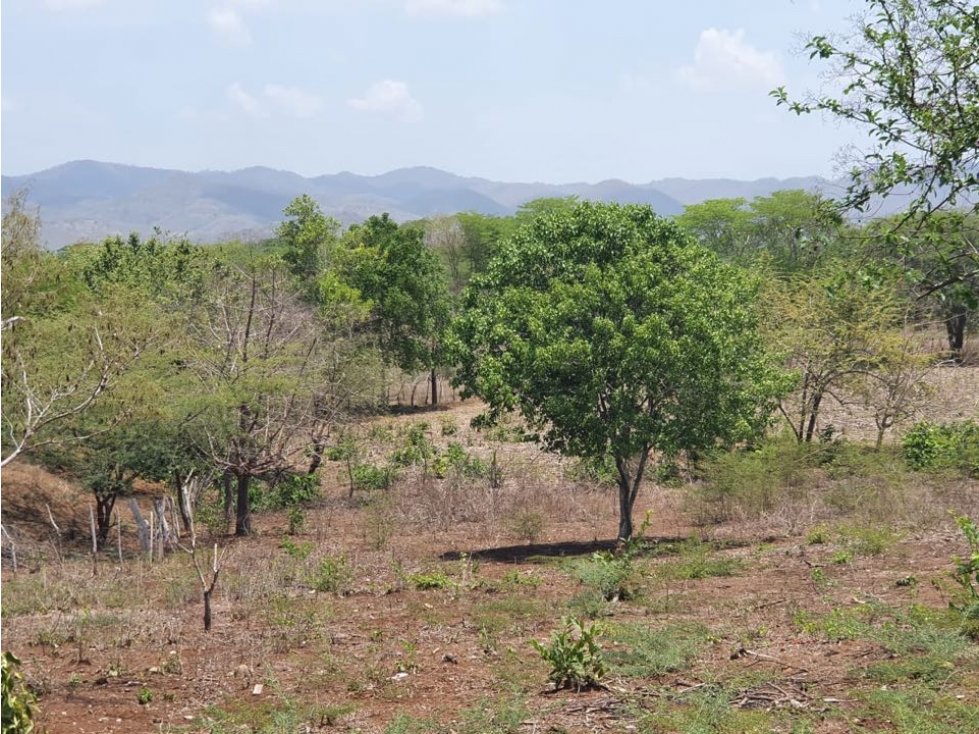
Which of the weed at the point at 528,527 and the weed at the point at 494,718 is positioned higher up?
the weed at the point at 494,718

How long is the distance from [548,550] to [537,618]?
698cm

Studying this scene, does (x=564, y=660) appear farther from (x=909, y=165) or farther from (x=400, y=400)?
(x=400, y=400)

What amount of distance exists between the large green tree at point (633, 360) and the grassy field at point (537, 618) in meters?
2.20

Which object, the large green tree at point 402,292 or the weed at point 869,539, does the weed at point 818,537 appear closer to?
the weed at point 869,539

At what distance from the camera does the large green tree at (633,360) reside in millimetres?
17828

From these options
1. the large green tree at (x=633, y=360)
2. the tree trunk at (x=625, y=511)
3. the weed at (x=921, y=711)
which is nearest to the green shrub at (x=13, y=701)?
the weed at (x=921, y=711)

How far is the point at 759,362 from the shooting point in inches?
751

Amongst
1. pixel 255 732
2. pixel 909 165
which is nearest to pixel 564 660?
pixel 255 732

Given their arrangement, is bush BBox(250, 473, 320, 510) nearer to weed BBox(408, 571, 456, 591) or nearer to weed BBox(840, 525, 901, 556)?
weed BBox(408, 571, 456, 591)

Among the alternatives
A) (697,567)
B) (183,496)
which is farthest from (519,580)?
(183,496)

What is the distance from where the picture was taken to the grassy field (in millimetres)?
8633

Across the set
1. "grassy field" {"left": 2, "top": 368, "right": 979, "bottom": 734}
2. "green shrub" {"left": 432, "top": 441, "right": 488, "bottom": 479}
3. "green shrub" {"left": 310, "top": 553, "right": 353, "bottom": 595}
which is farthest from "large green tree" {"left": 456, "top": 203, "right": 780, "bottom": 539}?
"green shrub" {"left": 432, "top": 441, "right": 488, "bottom": 479}

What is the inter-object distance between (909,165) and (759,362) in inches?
465

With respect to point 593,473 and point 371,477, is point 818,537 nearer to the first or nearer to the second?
point 593,473
